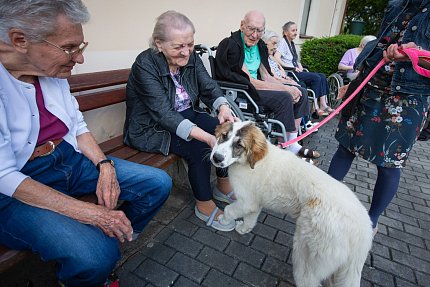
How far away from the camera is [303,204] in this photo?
2.01 m

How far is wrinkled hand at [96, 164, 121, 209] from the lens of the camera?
1.81 m

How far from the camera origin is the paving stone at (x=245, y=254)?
2.44 meters

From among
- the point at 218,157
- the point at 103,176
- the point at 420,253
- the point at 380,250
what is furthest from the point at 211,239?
the point at 420,253

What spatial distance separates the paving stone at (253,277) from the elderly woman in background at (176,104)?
480 mm

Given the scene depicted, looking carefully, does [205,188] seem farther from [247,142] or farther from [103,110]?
[103,110]

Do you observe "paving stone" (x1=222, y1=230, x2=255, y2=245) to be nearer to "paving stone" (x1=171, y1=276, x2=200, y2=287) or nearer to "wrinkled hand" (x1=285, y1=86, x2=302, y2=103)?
"paving stone" (x1=171, y1=276, x2=200, y2=287)

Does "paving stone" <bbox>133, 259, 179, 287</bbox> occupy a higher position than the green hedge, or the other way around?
the green hedge

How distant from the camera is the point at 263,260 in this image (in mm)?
2453

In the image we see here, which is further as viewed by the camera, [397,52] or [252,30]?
[252,30]

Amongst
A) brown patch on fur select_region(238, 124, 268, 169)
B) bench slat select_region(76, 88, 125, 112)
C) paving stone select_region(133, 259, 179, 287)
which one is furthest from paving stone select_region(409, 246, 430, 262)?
bench slat select_region(76, 88, 125, 112)

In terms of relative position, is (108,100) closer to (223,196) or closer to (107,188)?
(107,188)

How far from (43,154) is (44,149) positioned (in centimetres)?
3

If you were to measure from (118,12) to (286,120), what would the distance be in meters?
2.42

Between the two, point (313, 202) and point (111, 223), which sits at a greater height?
point (111, 223)
